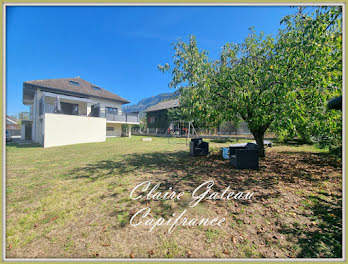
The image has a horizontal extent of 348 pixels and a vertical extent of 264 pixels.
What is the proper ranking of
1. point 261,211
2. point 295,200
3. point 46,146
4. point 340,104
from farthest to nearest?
point 46,146 < point 295,200 < point 261,211 < point 340,104

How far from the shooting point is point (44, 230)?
2.29 m

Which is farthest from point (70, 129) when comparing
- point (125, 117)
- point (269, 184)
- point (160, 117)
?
point (160, 117)

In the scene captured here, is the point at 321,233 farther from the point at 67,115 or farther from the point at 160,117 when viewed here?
the point at 160,117

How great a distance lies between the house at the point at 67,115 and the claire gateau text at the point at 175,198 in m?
12.9

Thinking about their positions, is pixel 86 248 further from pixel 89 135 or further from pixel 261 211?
pixel 89 135

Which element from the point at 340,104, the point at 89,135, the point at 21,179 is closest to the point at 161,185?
the point at 340,104

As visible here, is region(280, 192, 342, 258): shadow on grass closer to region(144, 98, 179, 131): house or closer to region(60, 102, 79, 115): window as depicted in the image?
region(60, 102, 79, 115): window

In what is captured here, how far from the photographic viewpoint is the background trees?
3.82m

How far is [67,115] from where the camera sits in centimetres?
1330

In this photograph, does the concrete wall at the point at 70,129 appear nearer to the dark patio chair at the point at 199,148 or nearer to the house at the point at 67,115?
the house at the point at 67,115

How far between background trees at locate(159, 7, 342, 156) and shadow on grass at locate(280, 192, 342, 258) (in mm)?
1929

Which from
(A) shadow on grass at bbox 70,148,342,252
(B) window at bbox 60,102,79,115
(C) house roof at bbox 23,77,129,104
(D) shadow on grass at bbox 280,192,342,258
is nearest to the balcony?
(C) house roof at bbox 23,77,129,104

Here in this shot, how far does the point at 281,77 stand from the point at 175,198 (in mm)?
4948

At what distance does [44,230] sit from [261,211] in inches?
155
